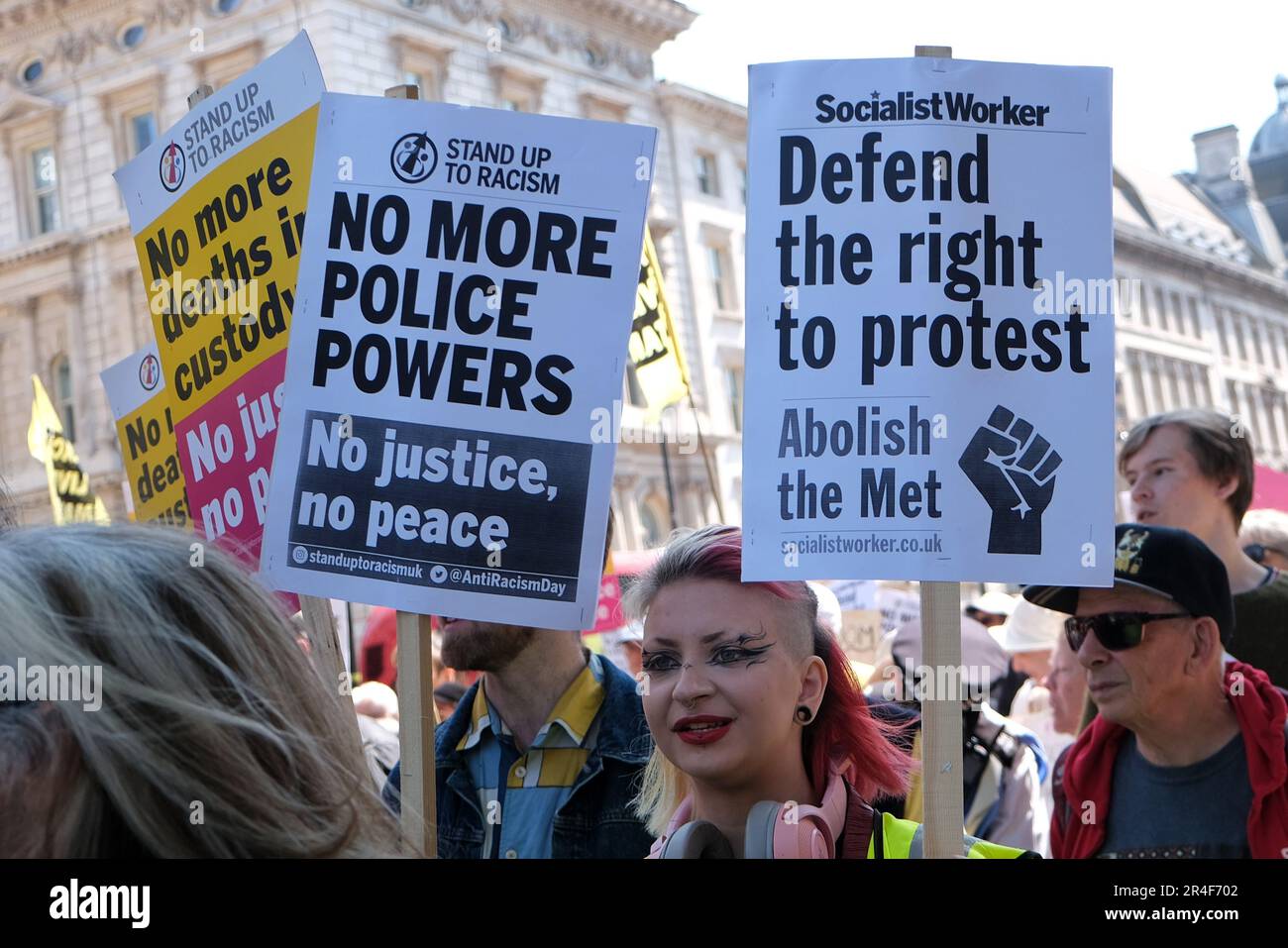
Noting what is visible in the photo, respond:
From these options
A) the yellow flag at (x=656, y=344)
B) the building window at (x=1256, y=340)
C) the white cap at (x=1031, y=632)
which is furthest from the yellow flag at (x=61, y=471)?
the building window at (x=1256, y=340)

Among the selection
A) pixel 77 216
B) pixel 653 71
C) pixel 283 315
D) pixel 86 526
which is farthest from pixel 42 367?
pixel 86 526

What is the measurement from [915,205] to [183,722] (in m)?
1.79

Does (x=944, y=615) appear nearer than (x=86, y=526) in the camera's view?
No

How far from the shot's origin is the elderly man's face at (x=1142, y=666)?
3.29m

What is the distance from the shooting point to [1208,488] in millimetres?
4254

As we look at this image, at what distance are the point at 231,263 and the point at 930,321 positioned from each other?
164cm

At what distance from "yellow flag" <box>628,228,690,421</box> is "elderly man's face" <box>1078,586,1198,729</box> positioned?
3.44 m

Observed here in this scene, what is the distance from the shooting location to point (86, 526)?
5.59 feet

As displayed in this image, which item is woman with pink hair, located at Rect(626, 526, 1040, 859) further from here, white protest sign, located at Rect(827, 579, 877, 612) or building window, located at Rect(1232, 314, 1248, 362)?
building window, located at Rect(1232, 314, 1248, 362)

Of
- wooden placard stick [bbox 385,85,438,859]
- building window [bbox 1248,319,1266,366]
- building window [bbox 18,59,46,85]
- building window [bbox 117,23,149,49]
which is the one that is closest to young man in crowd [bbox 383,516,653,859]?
wooden placard stick [bbox 385,85,438,859]

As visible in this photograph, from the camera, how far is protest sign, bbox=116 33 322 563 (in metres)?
3.71

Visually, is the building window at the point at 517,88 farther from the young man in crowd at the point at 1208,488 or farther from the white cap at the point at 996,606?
the young man in crowd at the point at 1208,488

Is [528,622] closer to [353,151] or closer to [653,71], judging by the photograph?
[353,151]
